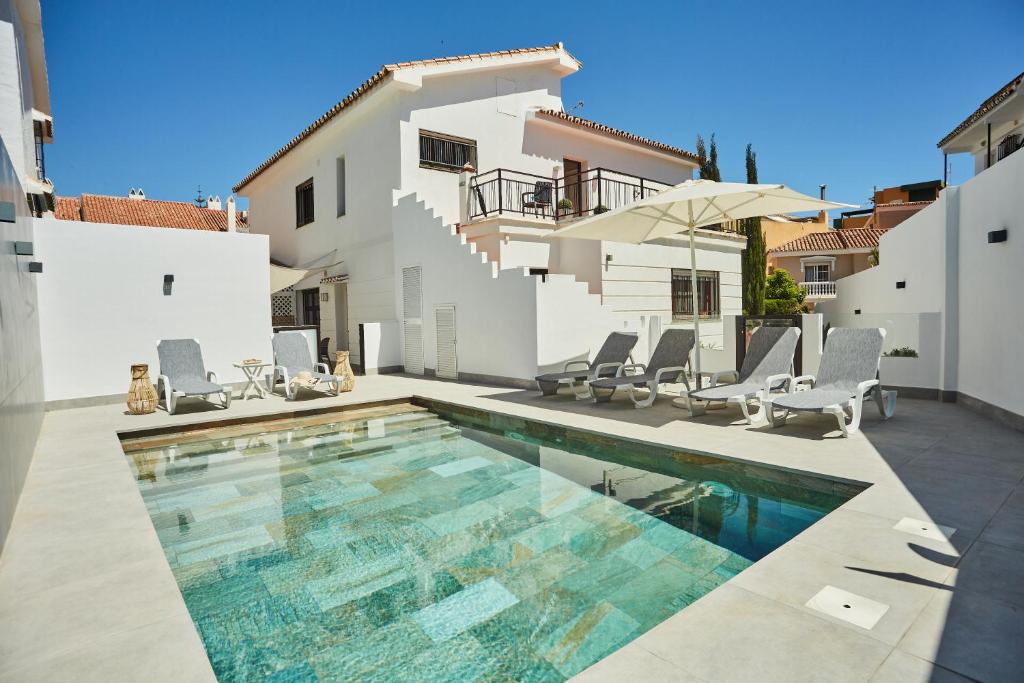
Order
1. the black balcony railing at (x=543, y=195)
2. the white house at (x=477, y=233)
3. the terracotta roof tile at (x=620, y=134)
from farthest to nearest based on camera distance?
the terracotta roof tile at (x=620, y=134) < the black balcony railing at (x=543, y=195) < the white house at (x=477, y=233)

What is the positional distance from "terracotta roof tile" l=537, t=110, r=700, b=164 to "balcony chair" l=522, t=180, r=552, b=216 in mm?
2273

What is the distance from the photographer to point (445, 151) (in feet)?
53.1

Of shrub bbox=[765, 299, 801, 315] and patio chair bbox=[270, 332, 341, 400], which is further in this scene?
shrub bbox=[765, 299, 801, 315]

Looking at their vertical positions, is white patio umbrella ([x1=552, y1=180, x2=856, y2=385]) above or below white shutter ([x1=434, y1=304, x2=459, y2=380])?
above

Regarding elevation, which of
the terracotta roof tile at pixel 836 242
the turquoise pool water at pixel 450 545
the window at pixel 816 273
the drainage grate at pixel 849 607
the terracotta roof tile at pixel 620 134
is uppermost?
the terracotta roof tile at pixel 620 134

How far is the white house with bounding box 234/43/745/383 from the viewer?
12.2 m

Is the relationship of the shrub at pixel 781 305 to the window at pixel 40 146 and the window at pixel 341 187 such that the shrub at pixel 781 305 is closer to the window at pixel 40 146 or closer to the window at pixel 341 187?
the window at pixel 341 187

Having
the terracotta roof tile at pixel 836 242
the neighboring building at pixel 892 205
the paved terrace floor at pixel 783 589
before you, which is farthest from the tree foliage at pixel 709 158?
the paved terrace floor at pixel 783 589

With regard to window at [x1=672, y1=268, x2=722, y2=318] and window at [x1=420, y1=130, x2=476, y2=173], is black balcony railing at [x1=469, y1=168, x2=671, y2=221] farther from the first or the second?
window at [x1=672, y1=268, x2=722, y2=318]

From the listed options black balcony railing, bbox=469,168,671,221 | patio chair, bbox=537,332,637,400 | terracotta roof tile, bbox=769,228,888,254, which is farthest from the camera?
terracotta roof tile, bbox=769,228,888,254

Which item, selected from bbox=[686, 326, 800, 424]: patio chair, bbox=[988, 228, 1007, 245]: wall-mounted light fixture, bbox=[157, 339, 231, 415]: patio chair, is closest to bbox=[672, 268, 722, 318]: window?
bbox=[686, 326, 800, 424]: patio chair

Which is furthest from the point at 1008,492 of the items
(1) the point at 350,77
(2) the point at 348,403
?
(1) the point at 350,77

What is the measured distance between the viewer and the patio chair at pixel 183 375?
9.34m

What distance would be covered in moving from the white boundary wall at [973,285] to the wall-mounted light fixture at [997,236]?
0.06m
